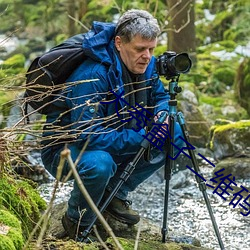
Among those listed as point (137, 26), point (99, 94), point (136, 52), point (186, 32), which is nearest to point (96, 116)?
point (99, 94)

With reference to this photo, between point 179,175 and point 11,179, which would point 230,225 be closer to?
point 179,175

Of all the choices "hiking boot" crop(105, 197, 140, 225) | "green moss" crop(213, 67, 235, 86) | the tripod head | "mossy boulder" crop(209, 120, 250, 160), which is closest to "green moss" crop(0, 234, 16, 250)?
the tripod head

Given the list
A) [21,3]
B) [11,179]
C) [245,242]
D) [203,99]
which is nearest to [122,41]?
[11,179]

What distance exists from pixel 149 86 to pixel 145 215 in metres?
1.90

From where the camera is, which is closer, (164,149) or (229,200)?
(164,149)

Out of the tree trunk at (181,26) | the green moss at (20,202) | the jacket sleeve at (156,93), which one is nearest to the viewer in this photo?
the green moss at (20,202)

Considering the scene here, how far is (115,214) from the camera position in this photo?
12.2 ft

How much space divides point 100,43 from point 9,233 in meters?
1.35

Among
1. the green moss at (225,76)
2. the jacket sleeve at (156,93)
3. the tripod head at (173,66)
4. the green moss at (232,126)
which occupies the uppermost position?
the tripod head at (173,66)

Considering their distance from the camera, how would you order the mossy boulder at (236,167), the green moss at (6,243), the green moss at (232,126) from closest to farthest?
the green moss at (6,243) < the mossy boulder at (236,167) < the green moss at (232,126)

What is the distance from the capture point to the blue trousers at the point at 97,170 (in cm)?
321

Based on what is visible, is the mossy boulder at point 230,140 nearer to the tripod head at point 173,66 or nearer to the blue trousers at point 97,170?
the blue trousers at point 97,170

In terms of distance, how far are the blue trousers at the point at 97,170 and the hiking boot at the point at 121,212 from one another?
0.15ft

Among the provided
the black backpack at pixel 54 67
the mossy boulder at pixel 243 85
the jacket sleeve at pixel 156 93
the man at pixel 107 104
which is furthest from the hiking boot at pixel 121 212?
the mossy boulder at pixel 243 85
